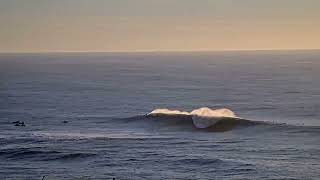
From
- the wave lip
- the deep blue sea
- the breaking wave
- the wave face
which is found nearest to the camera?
the deep blue sea

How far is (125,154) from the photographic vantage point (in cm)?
5172

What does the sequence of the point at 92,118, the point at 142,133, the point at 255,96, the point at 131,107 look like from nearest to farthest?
the point at 142,133 → the point at 92,118 → the point at 131,107 → the point at 255,96

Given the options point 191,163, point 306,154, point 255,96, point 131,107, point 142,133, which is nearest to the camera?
point 191,163

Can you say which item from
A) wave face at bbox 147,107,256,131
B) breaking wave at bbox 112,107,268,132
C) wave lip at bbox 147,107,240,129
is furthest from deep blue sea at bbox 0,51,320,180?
wave lip at bbox 147,107,240,129

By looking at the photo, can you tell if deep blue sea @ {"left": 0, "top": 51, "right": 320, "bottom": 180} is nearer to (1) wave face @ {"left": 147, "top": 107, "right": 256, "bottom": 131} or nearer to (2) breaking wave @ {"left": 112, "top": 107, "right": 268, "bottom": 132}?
(2) breaking wave @ {"left": 112, "top": 107, "right": 268, "bottom": 132}

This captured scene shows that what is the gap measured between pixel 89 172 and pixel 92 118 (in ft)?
123

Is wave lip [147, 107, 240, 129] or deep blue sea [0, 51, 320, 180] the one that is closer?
deep blue sea [0, 51, 320, 180]

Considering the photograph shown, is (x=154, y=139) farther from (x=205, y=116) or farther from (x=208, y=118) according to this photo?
(x=205, y=116)

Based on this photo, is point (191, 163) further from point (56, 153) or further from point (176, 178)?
point (56, 153)

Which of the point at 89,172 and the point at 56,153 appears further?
the point at 56,153

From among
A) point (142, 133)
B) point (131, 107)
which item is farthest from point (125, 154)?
point (131, 107)

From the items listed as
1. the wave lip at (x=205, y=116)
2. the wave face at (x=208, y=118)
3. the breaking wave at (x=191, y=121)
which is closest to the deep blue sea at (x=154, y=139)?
the breaking wave at (x=191, y=121)

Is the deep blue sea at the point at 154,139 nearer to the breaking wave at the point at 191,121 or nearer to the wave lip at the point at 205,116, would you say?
the breaking wave at the point at 191,121

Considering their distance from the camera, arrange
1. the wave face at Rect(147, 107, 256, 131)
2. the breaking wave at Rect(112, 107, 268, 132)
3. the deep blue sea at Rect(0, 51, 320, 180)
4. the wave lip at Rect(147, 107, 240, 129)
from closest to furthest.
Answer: the deep blue sea at Rect(0, 51, 320, 180)
the breaking wave at Rect(112, 107, 268, 132)
the wave face at Rect(147, 107, 256, 131)
the wave lip at Rect(147, 107, 240, 129)
